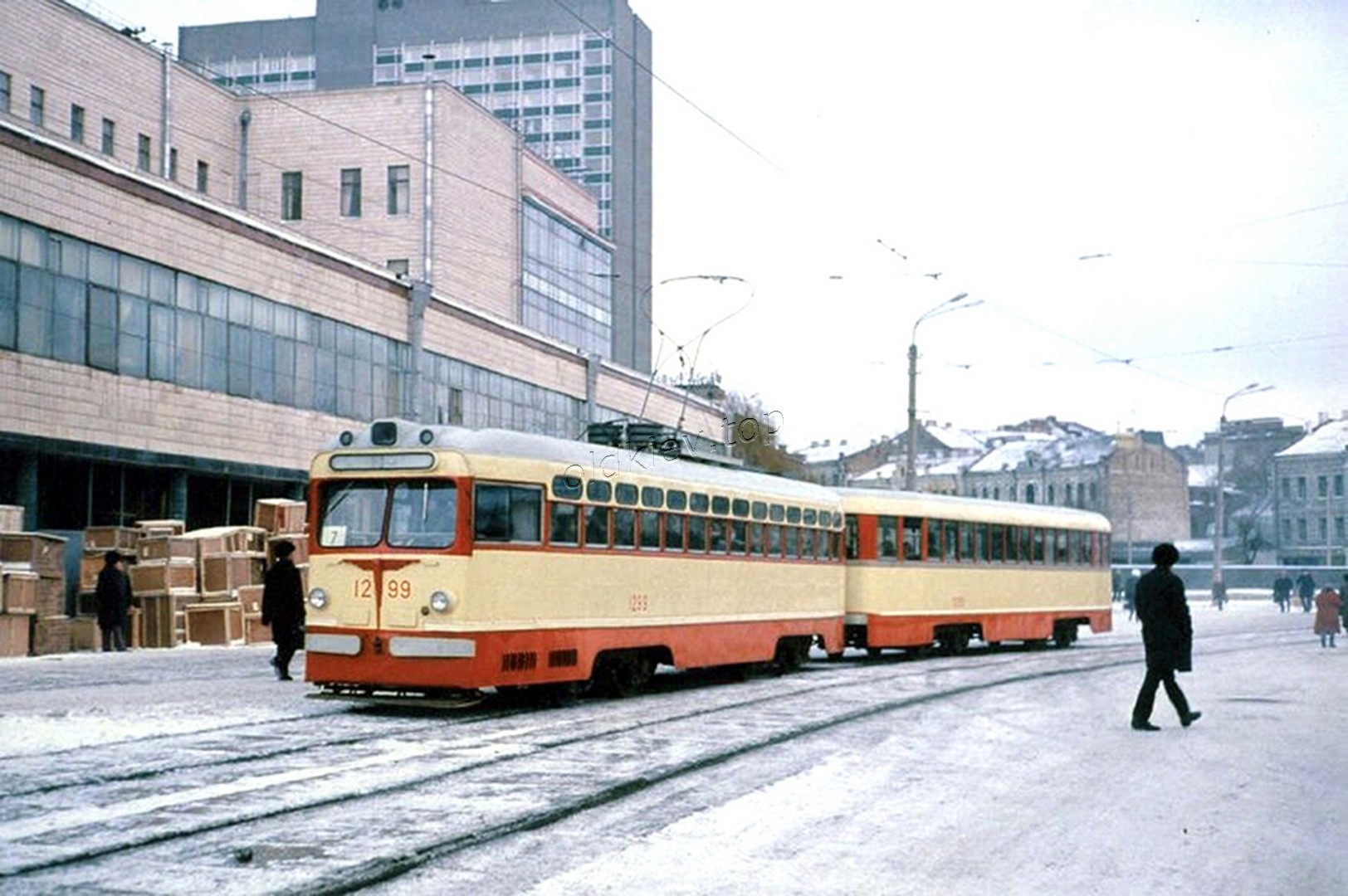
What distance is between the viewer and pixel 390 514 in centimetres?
1538

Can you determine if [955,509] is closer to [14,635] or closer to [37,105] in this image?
[14,635]

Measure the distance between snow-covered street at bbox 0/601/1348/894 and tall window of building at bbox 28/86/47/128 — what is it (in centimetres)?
2984

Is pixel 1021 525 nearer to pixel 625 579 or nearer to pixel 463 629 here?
pixel 625 579

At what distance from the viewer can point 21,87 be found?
43812mm

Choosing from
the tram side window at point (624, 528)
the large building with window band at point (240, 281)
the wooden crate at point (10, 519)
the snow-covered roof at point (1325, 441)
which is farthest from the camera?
the snow-covered roof at point (1325, 441)

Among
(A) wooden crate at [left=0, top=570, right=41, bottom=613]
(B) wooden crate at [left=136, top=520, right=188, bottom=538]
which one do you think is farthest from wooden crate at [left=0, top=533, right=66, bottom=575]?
(B) wooden crate at [left=136, top=520, right=188, bottom=538]

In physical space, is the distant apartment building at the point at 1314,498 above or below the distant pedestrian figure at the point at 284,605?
above

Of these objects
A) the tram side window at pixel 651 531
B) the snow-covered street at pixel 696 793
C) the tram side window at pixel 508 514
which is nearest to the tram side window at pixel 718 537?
the tram side window at pixel 651 531

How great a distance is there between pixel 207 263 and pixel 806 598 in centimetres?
1690

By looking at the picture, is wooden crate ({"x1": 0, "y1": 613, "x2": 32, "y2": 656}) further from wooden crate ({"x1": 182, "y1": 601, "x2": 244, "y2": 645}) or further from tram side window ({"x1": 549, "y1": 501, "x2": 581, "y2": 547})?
tram side window ({"x1": 549, "y1": 501, "x2": 581, "y2": 547})

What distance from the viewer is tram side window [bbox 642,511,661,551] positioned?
59.3 ft

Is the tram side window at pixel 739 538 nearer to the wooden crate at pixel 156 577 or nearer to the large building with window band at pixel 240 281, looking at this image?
the wooden crate at pixel 156 577

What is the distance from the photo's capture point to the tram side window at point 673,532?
18.6 meters

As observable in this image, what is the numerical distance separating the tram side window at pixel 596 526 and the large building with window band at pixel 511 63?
3598 inches
